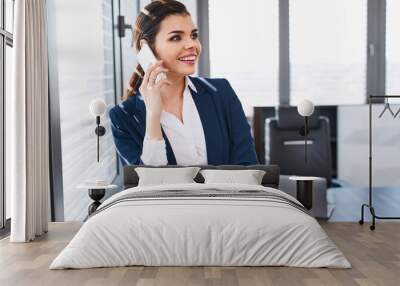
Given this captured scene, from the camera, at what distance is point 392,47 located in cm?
743

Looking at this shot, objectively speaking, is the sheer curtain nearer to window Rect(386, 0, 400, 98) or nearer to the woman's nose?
the woman's nose

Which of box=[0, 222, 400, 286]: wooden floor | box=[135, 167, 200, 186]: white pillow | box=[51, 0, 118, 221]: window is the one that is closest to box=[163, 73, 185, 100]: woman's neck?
box=[51, 0, 118, 221]: window

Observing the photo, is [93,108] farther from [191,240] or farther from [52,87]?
[191,240]

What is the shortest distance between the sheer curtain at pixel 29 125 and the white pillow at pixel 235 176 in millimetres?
1505

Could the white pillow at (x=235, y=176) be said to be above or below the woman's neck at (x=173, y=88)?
below

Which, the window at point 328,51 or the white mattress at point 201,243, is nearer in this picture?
the white mattress at point 201,243

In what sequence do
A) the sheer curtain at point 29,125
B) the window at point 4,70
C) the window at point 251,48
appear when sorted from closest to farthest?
1. the sheer curtain at point 29,125
2. the window at point 4,70
3. the window at point 251,48

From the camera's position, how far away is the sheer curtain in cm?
523

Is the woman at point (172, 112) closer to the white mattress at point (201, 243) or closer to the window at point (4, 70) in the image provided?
the window at point (4, 70)

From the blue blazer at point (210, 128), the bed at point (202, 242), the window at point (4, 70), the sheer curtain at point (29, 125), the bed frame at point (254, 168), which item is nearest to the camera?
the bed at point (202, 242)

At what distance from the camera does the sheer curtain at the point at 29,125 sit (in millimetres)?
5227

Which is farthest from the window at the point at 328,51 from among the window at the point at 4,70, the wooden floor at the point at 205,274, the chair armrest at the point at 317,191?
the window at the point at 4,70

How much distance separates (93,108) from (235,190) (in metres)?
2.02

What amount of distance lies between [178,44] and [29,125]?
1.75 m
